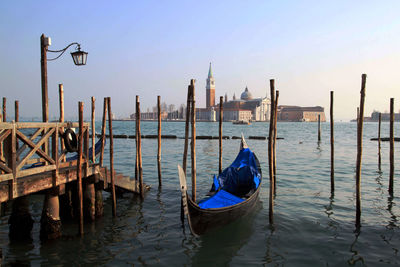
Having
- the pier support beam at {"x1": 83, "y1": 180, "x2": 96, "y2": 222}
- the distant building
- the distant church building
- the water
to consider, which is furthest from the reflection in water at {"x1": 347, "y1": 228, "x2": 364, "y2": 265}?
the distant building

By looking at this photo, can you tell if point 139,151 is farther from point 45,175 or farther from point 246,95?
point 246,95

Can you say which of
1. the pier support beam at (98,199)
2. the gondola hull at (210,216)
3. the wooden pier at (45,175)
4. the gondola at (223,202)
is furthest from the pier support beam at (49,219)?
the gondola hull at (210,216)

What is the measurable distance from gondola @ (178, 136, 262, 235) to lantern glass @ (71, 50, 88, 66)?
2977mm

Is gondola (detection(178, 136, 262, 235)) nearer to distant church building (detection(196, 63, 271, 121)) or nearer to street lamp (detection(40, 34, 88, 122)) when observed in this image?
street lamp (detection(40, 34, 88, 122))

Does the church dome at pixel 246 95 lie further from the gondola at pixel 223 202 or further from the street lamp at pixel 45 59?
the street lamp at pixel 45 59

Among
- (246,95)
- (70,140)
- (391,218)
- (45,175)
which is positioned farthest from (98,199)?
(246,95)

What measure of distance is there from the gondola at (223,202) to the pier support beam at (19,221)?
2488 mm

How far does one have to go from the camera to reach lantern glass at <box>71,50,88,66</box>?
598cm

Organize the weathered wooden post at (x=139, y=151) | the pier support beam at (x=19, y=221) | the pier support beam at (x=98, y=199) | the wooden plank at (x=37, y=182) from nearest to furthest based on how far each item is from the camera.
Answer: the wooden plank at (x=37, y=182)
the pier support beam at (x=19, y=221)
the pier support beam at (x=98, y=199)
the weathered wooden post at (x=139, y=151)

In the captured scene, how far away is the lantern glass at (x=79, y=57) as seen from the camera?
19.6ft

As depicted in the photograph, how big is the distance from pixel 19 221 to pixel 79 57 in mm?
2932

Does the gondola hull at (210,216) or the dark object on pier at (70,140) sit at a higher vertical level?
the dark object on pier at (70,140)

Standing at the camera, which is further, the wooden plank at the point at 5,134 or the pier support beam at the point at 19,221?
the pier support beam at the point at 19,221

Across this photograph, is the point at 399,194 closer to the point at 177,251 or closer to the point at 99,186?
the point at 177,251
